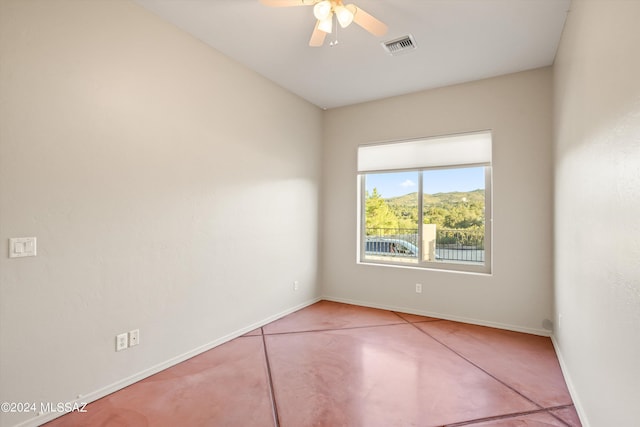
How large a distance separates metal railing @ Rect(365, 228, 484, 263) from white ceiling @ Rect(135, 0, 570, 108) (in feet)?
6.38

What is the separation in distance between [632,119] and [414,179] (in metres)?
3.18

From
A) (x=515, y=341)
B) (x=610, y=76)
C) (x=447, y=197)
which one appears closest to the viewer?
(x=610, y=76)

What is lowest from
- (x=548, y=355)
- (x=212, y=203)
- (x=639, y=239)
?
(x=548, y=355)

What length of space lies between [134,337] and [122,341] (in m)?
0.09

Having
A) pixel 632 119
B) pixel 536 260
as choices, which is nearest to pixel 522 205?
pixel 536 260

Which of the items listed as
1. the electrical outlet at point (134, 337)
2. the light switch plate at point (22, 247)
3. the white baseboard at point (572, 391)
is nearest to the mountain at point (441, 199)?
the white baseboard at point (572, 391)

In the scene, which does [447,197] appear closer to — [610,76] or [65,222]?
[610,76]

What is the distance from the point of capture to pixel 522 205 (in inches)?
142

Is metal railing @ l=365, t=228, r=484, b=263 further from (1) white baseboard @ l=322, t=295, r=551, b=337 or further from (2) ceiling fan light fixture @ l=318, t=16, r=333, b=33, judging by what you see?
(2) ceiling fan light fixture @ l=318, t=16, r=333, b=33

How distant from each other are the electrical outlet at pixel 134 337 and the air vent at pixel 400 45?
11.3ft

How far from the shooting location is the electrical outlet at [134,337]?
2455 mm

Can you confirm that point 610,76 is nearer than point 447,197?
Yes

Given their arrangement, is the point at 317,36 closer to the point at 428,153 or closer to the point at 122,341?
the point at 428,153

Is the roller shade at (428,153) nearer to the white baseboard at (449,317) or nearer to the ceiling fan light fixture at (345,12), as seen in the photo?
the white baseboard at (449,317)
